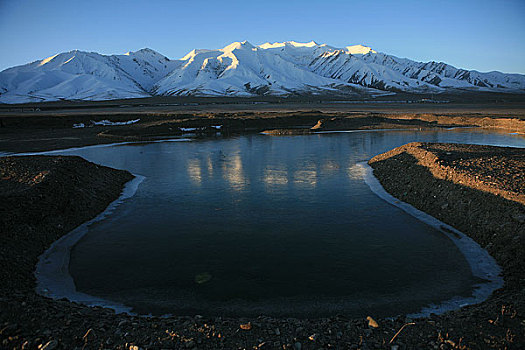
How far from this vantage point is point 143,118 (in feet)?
205

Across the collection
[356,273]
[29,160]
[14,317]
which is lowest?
[356,273]

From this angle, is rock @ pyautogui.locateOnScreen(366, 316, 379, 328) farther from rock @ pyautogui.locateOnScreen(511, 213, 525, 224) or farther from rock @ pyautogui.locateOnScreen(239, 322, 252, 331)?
rock @ pyautogui.locateOnScreen(511, 213, 525, 224)

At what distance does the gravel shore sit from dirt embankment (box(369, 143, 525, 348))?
0.11 ft

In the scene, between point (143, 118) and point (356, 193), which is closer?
point (356, 193)

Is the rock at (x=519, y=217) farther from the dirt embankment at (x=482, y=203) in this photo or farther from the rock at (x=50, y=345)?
the rock at (x=50, y=345)

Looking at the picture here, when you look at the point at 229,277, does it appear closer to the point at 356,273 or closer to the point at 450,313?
the point at 356,273

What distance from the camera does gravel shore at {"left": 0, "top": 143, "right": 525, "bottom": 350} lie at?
6500 mm

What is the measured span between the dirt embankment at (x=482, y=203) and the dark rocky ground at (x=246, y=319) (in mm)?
33

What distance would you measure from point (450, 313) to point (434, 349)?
6.30ft

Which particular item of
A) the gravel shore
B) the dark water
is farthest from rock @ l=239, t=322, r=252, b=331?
the dark water

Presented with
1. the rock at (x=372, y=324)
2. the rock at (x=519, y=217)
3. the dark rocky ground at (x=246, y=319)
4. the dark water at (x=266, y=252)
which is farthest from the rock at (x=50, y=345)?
the rock at (x=519, y=217)

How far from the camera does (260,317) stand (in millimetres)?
7699

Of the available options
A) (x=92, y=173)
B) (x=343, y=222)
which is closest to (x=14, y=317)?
(x=343, y=222)

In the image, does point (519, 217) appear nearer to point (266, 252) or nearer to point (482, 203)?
point (482, 203)
